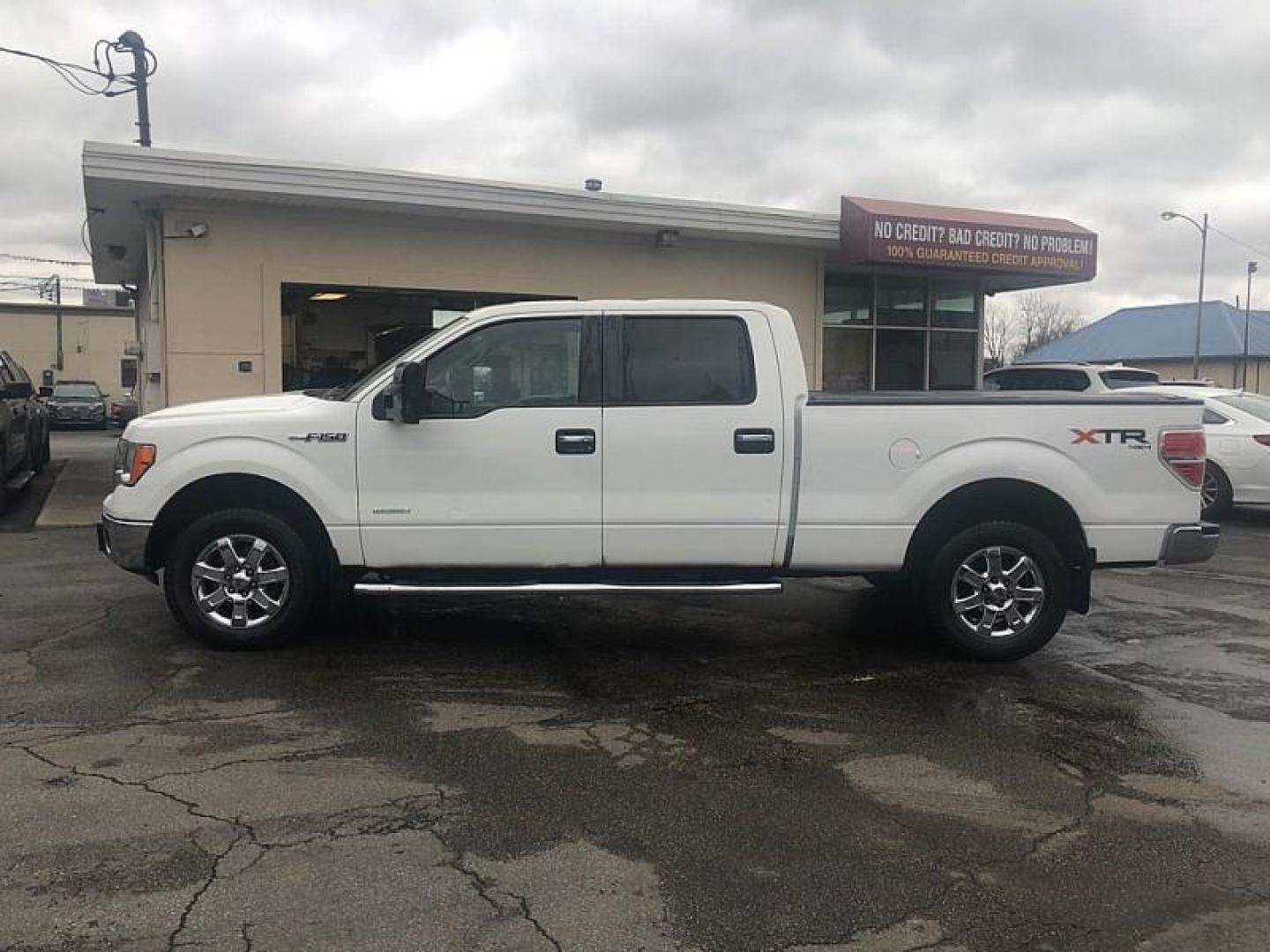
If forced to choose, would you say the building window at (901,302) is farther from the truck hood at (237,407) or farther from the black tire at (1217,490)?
the truck hood at (237,407)

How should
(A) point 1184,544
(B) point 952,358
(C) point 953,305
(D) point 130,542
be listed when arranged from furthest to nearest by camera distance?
(B) point 952,358 → (C) point 953,305 → (A) point 1184,544 → (D) point 130,542

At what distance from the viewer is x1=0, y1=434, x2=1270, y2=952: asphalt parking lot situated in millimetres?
3291

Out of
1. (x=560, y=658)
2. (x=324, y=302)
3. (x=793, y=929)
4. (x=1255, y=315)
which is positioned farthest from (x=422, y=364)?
(x=1255, y=315)

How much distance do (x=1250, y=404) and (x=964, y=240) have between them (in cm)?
440

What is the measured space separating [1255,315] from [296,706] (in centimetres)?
7463

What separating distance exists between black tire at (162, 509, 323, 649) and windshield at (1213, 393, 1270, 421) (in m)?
11.2

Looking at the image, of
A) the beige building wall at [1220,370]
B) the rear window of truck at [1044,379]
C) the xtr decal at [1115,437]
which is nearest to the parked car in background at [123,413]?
the rear window of truck at [1044,379]

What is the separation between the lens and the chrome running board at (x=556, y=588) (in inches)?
237

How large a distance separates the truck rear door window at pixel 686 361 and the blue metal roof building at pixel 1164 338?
57.4 metres

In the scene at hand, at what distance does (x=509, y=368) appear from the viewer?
20.3 ft

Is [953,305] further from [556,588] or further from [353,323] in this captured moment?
[556,588]

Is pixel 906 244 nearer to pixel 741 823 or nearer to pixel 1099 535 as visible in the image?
pixel 1099 535

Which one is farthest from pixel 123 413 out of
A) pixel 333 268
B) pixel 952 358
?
pixel 952 358

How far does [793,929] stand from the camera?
10.6 feet
